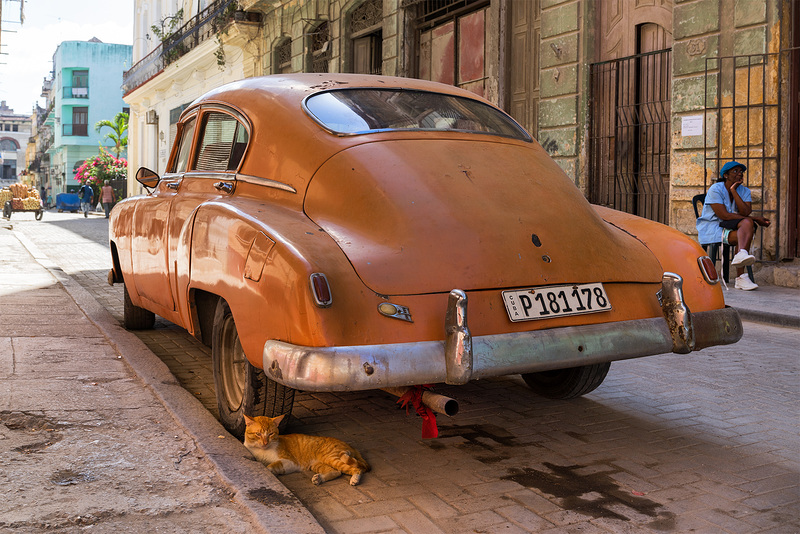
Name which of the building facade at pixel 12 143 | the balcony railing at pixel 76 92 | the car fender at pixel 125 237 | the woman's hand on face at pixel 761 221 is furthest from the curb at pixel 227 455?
the building facade at pixel 12 143

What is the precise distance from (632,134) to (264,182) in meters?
9.42

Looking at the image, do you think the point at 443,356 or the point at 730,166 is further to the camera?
the point at 730,166

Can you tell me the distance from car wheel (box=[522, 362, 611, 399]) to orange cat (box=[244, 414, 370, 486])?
156 cm

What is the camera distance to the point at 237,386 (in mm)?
4000

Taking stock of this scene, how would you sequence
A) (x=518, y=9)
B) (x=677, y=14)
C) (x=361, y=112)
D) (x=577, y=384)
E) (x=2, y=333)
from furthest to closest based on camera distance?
(x=518, y=9) → (x=677, y=14) → (x=2, y=333) → (x=577, y=384) → (x=361, y=112)

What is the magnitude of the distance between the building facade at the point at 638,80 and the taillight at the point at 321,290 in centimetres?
849

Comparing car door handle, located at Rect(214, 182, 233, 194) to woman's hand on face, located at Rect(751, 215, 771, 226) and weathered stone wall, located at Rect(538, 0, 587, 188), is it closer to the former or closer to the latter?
woman's hand on face, located at Rect(751, 215, 771, 226)

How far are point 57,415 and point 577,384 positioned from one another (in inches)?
109

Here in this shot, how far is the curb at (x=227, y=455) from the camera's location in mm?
2861

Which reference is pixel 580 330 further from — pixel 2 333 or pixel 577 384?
pixel 2 333

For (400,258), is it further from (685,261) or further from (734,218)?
(734,218)

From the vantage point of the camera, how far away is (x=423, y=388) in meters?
3.49

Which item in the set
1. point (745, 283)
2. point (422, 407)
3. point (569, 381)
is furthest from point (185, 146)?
point (745, 283)

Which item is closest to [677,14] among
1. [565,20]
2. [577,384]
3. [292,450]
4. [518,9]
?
[565,20]
